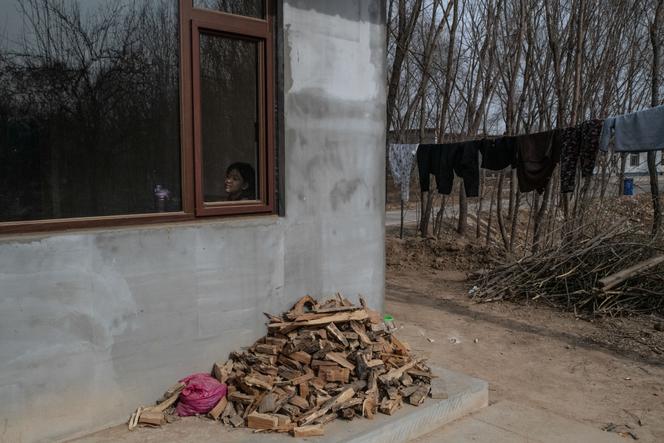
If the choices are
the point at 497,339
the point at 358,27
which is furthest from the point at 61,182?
the point at 497,339

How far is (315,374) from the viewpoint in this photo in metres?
4.05

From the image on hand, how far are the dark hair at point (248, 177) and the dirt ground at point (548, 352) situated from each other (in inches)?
109

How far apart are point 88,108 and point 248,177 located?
50.8 inches

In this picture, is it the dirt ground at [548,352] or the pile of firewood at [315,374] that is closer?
the pile of firewood at [315,374]

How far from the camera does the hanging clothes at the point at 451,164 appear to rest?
9.27 m

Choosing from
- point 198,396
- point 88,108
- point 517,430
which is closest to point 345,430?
point 198,396

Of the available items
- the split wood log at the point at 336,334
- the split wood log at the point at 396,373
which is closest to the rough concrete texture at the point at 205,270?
the split wood log at the point at 336,334

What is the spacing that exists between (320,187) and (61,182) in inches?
80.4

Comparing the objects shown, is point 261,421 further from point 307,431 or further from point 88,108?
point 88,108

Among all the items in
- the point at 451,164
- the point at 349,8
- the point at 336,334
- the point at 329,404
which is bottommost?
the point at 329,404

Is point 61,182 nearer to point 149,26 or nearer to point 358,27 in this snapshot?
point 149,26

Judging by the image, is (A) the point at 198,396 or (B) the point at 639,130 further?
(B) the point at 639,130

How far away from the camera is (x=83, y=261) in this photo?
343 centimetres

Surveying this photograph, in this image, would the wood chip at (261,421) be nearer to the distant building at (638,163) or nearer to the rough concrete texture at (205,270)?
the rough concrete texture at (205,270)
